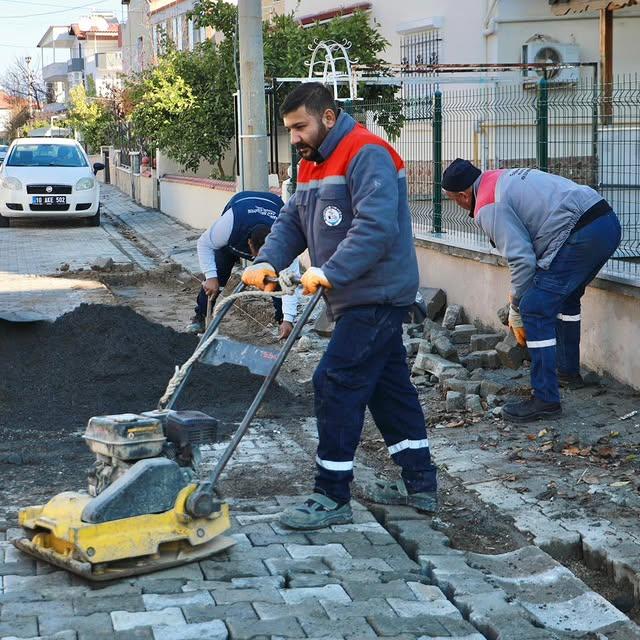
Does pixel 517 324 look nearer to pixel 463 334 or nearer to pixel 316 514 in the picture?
pixel 463 334

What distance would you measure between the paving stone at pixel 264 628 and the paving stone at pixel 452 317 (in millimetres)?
6074

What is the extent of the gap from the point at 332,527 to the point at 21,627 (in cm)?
162

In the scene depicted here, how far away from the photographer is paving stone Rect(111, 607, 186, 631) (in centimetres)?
411

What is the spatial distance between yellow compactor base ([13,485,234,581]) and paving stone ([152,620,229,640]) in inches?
18.5

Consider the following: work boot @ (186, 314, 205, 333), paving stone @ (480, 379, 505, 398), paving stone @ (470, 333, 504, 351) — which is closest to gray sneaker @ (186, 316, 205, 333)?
work boot @ (186, 314, 205, 333)

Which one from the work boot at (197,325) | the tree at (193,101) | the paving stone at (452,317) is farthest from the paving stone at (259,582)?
the tree at (193,101)

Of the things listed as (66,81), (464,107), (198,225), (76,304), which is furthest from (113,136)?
(66,81)

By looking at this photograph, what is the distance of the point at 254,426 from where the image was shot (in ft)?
24.0

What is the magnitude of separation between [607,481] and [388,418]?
1.31m

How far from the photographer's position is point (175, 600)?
433cm

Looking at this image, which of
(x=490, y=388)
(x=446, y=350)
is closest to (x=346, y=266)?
(x=490, y=388)

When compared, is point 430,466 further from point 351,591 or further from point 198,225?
point 198,225

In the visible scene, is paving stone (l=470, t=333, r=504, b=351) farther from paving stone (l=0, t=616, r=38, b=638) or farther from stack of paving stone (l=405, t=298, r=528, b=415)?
paving stone (l=0, t=616, r=38, b=638)

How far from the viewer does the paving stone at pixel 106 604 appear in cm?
423
